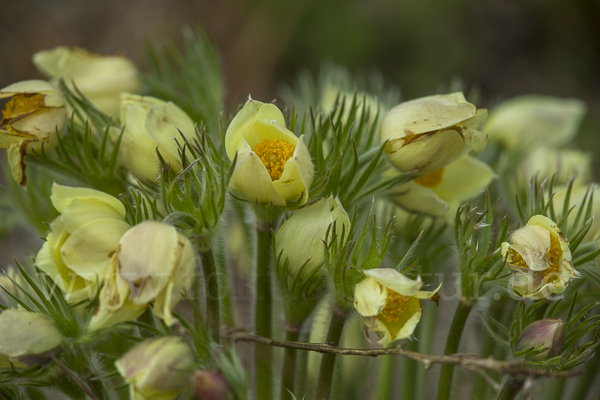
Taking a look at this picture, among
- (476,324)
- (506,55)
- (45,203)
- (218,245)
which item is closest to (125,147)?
(218,245)

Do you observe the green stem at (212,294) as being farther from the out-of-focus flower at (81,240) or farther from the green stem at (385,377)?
the green stem at (385,377)

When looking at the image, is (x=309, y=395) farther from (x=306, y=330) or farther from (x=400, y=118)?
(x=400, y=118)

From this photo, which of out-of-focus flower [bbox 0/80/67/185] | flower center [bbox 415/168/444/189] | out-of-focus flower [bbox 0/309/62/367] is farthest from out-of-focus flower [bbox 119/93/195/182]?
flower center [bbox 415/168/444/189]

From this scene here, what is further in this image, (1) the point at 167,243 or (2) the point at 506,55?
(2) the point at 506,55

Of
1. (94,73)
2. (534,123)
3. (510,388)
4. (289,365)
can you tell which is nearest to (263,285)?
(289,365)

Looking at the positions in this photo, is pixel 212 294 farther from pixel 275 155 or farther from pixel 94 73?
pixel 94 73

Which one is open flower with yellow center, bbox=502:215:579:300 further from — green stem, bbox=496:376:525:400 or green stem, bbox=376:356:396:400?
green stem, bbox=376:356:396:400
